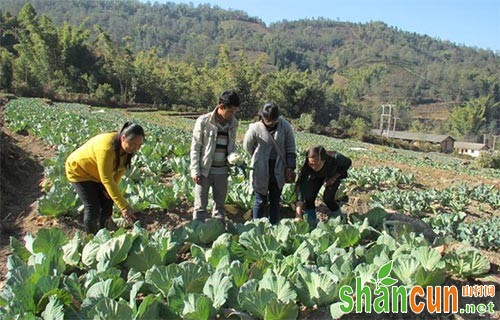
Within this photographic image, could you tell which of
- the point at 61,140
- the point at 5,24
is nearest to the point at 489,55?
the point at 5,24

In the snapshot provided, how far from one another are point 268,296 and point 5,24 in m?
66.6

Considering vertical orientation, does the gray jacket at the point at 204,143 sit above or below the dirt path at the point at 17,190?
above

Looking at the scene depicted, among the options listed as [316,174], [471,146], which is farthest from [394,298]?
[471,146]

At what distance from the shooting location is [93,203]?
454 cm

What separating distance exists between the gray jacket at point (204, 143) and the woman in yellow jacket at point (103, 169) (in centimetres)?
78

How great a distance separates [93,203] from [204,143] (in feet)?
4.25

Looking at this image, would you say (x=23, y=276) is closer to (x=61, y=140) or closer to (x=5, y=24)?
(x=61, y=140)

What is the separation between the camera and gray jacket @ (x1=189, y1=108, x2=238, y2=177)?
4.84 meters

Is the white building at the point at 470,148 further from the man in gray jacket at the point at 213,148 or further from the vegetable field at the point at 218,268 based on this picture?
the vegetable field at the point at 218,268

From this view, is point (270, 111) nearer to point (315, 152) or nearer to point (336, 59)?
point (315, 152)

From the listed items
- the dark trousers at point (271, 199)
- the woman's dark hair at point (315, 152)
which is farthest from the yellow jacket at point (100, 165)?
the woman's dark hair at point (315, 152)

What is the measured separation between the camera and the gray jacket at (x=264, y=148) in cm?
507

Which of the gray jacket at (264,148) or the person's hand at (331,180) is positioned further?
the person's hand at (331,180)

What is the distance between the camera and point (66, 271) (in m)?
3.83
